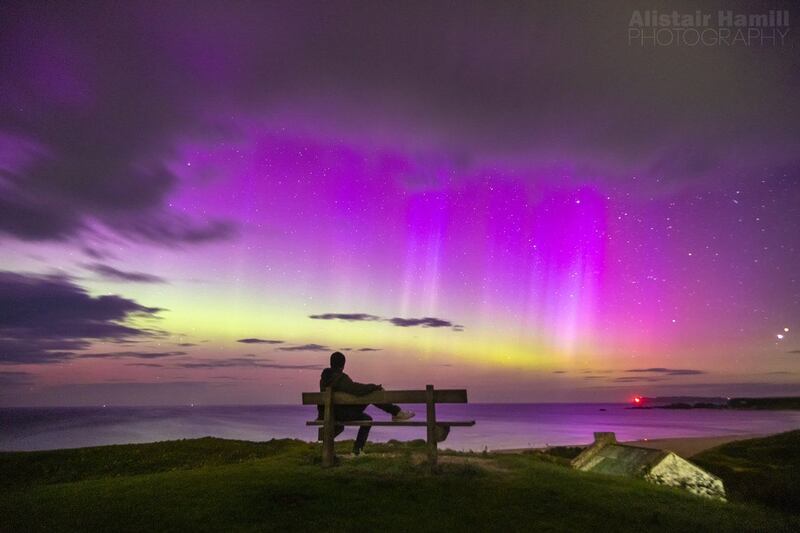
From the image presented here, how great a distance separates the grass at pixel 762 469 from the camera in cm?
986

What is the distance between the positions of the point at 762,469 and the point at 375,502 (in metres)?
19.2

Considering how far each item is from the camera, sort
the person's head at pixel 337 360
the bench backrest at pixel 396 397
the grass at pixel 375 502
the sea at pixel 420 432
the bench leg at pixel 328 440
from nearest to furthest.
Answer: the grass at pixel 375 502
the bench backrest at pixel 396 397
the bench leg at pixel 328 440
the person's head at pixel 337 360
the sea at pixel 420 432

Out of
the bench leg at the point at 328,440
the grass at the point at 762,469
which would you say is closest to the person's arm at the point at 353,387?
the bench leg at the point at 328,440

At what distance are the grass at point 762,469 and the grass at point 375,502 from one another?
5.66ft

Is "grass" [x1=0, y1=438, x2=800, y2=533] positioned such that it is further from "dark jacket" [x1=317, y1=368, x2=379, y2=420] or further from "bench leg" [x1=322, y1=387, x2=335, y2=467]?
"dark jacket" [x1=317, y1=368, x2=379, y2=420]

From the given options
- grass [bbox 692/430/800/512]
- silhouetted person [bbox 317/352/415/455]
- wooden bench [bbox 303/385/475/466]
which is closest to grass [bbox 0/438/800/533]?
wooden bench [bbox 303/385/475/466]

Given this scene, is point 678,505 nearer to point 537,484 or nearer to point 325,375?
point 537,484

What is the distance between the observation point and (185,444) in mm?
16500

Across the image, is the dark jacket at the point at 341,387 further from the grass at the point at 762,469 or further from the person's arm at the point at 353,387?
the grass at the point at 762,469

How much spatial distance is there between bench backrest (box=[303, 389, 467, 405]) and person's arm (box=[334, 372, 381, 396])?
0.08 m

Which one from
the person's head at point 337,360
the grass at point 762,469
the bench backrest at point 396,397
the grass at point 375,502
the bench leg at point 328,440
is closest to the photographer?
the grass at point 375,502

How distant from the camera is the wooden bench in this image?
9461 mm

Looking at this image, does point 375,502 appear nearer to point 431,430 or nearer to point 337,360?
point 431,430

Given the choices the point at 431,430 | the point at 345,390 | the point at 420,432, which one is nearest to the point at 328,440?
the point at 345,390
